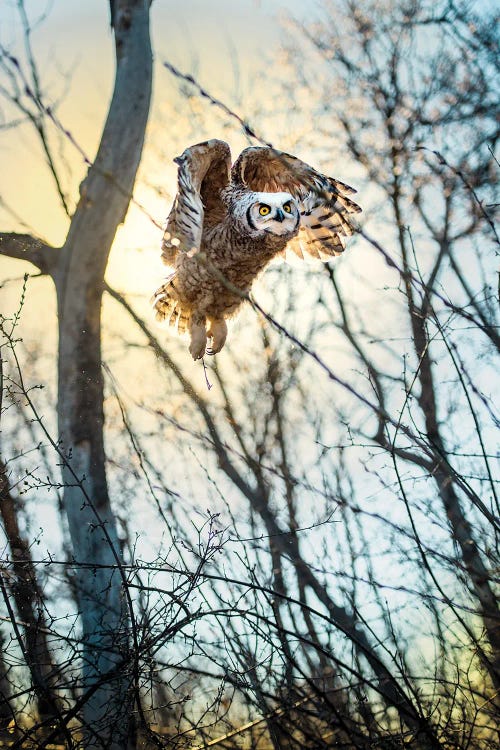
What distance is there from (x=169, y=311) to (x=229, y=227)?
→ 1158mm

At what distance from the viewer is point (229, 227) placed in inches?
147

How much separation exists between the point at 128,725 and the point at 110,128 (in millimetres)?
3946

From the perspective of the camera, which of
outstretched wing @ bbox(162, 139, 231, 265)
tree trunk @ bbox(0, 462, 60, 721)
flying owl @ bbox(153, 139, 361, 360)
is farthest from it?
flying owl @ bbox(153, 139, 361, 360)

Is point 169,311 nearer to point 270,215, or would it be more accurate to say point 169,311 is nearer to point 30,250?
point 30,250

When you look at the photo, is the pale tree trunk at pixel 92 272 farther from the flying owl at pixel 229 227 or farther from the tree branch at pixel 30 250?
the flying owl at pixel 229 227

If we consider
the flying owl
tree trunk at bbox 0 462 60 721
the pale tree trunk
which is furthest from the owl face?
tree trunk at bbox 0 462 60 721

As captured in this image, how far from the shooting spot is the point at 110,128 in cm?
452

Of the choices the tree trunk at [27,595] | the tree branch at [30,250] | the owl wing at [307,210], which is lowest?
the tree trunk at [27,595]

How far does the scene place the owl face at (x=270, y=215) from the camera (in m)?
3.49

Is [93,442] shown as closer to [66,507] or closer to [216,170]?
[66,507]

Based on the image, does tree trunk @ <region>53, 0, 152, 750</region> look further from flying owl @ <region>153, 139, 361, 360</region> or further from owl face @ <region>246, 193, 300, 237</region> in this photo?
owl face @ <region>246, 193, 300, 237</region>

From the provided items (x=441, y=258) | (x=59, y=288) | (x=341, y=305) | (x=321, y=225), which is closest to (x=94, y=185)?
(x=59, y=288)

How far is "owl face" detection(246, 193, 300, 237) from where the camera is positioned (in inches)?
137

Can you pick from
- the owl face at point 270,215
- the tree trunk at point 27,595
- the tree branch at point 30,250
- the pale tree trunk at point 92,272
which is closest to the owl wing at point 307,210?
the owl face at point 270,215
